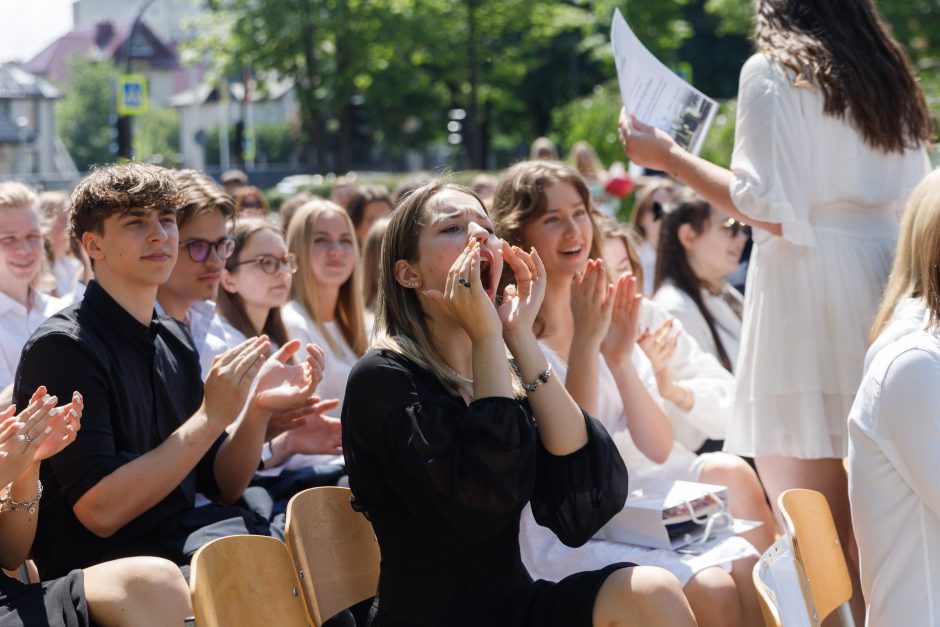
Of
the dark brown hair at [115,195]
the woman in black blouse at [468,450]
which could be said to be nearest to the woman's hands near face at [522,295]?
the woman in black blouse at [468,450]

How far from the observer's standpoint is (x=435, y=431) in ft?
8.72

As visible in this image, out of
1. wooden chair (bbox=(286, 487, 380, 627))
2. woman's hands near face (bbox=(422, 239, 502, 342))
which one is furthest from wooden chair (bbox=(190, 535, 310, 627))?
woman's hands near face (bbox=(422, 239, 502, 342))

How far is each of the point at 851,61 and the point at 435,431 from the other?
1.86 meters

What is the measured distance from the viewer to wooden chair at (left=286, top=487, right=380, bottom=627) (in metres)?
2.91

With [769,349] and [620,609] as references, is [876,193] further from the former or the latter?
[620,609]

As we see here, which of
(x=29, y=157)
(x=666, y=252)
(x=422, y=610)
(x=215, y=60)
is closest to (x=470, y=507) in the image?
(x=422, y=610)

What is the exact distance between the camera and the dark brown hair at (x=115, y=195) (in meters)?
3.30

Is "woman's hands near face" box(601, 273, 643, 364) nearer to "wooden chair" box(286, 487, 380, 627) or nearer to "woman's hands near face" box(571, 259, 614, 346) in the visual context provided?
"woman's hands near face" box(571, 259, 614, 346)

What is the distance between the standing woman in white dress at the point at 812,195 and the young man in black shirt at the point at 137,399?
1407 millimetres

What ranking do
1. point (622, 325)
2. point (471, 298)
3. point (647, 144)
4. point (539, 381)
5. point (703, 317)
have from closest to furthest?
1. point (471, 298)
2. point (539, 381)
3. point (647, 144)
4. point (622, 325)
5. point (703, 317)

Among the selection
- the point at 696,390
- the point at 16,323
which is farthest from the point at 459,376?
the point at 16,323

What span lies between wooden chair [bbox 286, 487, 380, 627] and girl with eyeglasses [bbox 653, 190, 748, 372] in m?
2.90

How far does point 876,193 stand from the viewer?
3621 millimetres

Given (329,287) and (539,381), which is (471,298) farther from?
(329,287)
